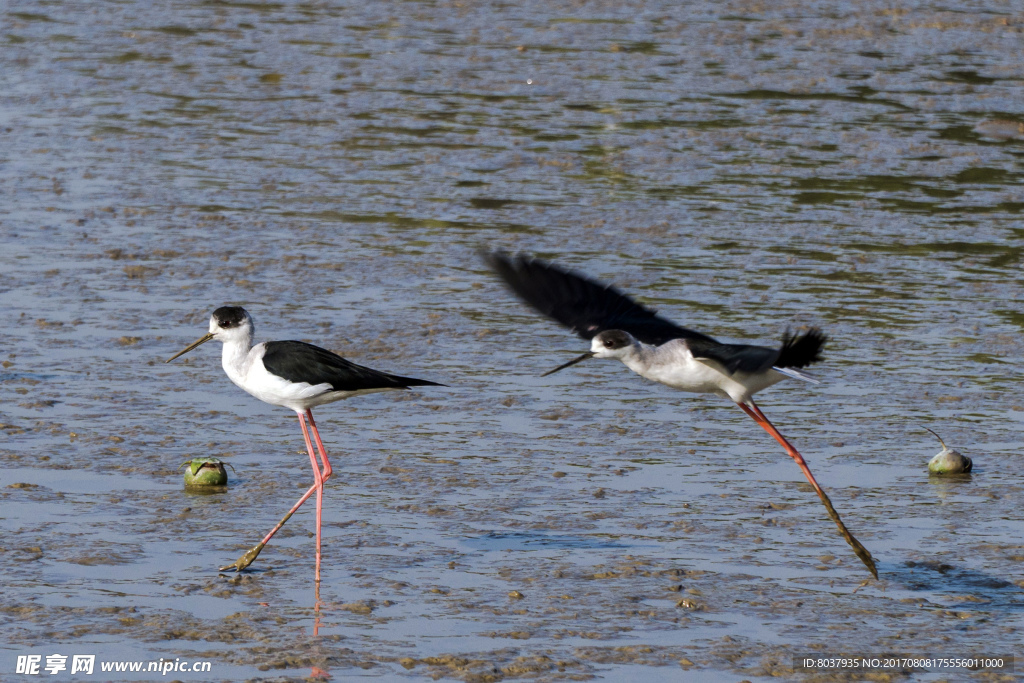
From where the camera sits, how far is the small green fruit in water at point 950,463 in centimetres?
763

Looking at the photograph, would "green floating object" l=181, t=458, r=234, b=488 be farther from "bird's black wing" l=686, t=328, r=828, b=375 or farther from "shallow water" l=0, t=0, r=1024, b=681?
"bird's black wing" l=686, t=328, r=828, b=375

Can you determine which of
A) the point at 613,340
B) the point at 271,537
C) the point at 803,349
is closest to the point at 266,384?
the point at 271,537

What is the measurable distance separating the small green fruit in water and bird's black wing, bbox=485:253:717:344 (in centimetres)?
130

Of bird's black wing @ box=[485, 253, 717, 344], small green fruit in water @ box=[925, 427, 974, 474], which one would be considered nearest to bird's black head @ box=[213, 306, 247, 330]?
bird's black wing @ box=[485, 253, 717, 344]

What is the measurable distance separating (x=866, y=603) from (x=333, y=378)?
7.52 feet

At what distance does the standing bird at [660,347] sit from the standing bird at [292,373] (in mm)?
801

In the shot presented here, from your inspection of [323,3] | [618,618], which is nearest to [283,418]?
[618,618]

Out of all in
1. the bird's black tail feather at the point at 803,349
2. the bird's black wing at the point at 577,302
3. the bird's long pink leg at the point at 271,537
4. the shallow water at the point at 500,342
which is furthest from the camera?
the bird's black wing at the point at 577,302

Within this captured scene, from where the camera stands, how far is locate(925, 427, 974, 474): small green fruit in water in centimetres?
763

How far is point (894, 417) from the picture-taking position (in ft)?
28.1

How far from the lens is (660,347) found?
674 cm

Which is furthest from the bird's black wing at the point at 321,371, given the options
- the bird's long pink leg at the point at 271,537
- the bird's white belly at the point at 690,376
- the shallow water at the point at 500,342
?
the bird's white belly at the point at 690,376

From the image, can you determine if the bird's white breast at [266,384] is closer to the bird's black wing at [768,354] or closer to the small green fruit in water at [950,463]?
the bird's black wing at [768,354]

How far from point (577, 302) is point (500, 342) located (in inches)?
94.5
